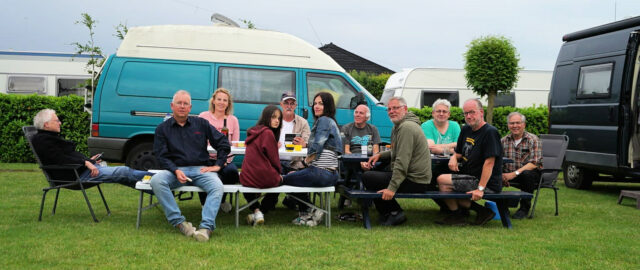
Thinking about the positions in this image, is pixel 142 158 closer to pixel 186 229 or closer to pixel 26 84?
pixel 186 229

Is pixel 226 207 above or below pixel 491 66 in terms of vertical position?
below

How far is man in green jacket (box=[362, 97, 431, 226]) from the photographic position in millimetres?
5199

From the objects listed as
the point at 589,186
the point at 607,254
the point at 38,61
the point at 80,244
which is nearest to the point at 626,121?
the point at 589,186

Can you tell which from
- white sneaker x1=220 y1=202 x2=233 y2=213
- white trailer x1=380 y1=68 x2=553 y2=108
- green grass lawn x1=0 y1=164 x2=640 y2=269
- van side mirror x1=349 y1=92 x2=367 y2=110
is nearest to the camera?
green grass lawn x1=0 y1=164 x2=640 y2=269

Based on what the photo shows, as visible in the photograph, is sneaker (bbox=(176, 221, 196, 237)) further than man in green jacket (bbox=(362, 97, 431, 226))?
No

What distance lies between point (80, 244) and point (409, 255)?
97.8 inches

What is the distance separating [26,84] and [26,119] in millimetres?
3832

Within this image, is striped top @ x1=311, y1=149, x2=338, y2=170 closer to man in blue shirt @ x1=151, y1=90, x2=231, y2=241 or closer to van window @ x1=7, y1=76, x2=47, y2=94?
man in blue shirt @ x1=151, y1=90, x2=231, y2=241

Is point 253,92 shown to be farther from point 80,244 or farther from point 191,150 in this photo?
point 80,244

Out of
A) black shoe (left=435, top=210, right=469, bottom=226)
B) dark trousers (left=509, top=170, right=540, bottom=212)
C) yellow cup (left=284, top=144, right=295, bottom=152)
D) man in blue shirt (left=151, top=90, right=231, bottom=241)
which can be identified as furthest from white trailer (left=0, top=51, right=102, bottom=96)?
dark trousers (left=509, top=170, right=540, bottom=212)

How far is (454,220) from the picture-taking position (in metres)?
5.70

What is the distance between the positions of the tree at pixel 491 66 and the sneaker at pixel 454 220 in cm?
757

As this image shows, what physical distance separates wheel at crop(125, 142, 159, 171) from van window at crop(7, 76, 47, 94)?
770cm

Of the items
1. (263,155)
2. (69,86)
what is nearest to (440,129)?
(263,155)
